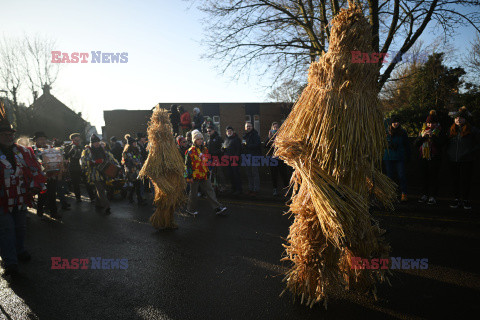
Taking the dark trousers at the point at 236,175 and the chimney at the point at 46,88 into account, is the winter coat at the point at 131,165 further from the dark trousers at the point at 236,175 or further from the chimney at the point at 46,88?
the chimney at the point at 46,88

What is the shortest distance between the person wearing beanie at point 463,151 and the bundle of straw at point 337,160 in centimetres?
473

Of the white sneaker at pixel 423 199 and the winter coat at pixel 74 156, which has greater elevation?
the winter coat at pixel 74 156

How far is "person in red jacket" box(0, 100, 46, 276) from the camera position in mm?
4176

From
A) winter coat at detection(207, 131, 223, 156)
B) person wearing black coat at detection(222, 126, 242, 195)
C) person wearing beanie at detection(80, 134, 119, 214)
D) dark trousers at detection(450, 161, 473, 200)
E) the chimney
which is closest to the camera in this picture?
dark trousers at detection(450, 161, 473, 200)

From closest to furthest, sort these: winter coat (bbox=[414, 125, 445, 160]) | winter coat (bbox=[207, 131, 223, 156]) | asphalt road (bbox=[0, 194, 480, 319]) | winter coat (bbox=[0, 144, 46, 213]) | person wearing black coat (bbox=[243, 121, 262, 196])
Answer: asphalt road (bbox=[0, 194, 480, 319]) → winter coat (bbox=[0, 144, 46, 213]) → winter coat (bbox=[414, 125, 445, 160]) → person wearing black coat (bbox=[243, 121, 262, 196]) → winter coat (bbox=[207, 131, 223, 156])

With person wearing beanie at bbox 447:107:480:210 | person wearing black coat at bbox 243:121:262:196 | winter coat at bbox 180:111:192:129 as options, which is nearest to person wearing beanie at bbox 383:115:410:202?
person wearing beanie at bbox 447:107:480:210

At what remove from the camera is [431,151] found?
692cm

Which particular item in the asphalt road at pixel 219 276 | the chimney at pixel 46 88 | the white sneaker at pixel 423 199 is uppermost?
the chimney at pixel 46 88

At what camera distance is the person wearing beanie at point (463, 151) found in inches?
243

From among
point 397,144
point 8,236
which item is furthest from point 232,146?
point 8,236

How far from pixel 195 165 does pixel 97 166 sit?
3326 mm

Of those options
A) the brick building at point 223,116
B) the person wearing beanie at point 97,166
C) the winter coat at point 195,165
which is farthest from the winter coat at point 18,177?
the brick building at point 223,116

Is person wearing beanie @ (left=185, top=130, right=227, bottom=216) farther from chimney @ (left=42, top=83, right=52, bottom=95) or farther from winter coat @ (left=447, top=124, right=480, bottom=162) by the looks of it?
chimney @ (left=42, top=83, right=52, bottom=95)

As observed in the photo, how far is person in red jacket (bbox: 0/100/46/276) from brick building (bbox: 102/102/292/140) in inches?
1163
